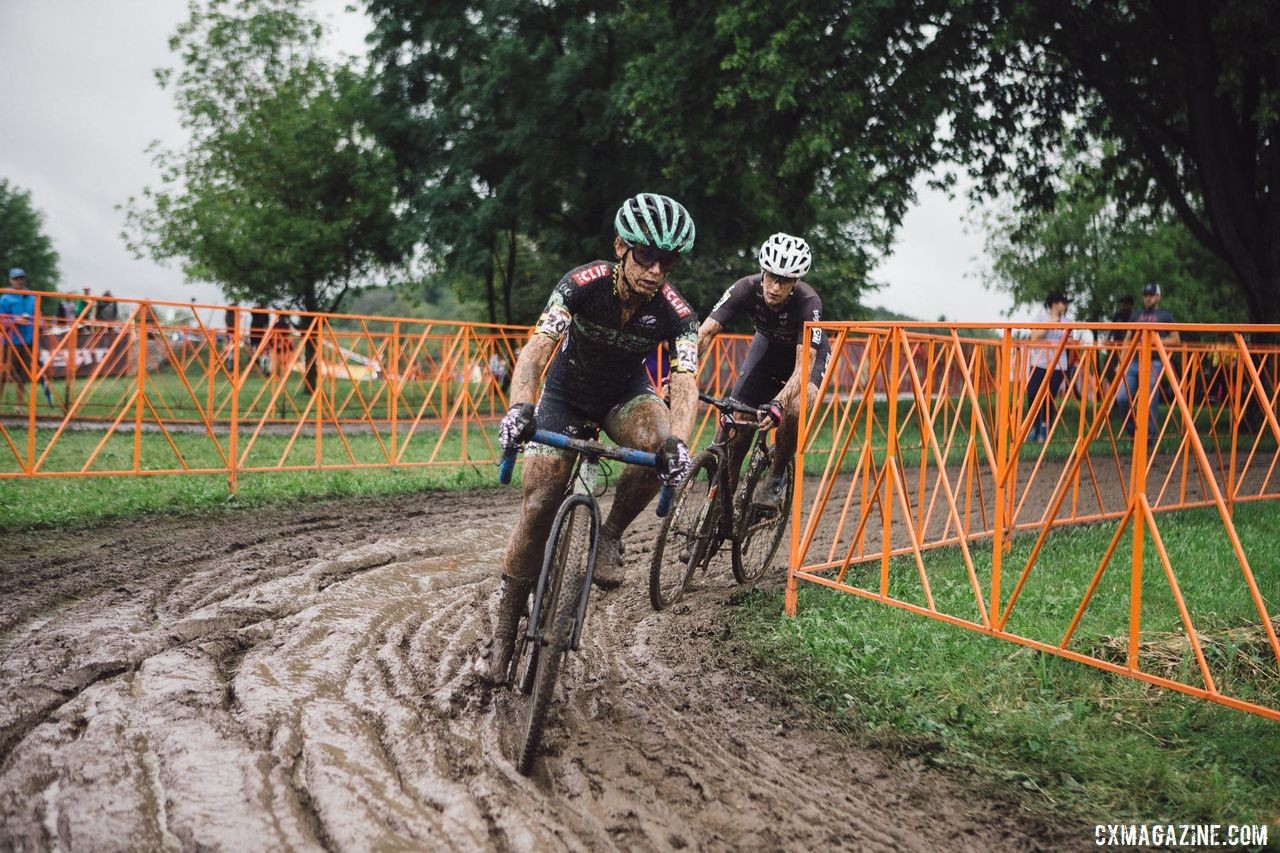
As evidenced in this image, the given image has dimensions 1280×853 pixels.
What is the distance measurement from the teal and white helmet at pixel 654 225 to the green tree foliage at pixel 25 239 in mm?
68509

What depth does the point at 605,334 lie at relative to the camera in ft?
14.4

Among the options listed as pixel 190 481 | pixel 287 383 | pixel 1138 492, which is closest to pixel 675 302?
pixel 1138 492

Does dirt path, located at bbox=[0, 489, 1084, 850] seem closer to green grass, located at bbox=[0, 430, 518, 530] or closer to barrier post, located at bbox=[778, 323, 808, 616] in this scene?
barrier post, located at bbox=[778, 323, 808, 616]

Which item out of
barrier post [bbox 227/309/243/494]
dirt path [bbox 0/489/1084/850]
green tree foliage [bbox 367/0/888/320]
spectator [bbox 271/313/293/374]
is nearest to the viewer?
dirt path [bbox 0/489/1084/850]

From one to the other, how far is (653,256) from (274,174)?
86.5 feet

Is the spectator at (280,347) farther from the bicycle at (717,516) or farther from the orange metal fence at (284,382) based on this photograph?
the bicycle at (717,516)

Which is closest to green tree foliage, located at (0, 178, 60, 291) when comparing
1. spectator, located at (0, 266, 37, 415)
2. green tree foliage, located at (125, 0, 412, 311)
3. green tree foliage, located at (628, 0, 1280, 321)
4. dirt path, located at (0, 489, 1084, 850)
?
green tree foliage, located at (125, 0, 412, 311)

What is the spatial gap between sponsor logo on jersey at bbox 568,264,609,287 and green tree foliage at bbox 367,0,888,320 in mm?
13812

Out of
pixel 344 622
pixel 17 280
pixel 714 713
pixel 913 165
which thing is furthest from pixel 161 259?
pixel 714 713

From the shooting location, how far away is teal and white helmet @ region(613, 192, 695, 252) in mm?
4082

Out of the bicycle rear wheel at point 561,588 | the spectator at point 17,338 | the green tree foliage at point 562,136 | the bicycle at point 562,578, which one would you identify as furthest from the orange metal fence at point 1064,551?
the green tree foliage at point 562,136

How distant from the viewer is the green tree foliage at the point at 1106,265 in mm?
34125

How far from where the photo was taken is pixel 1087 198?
21.1 metres

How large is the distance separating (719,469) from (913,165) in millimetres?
13302
